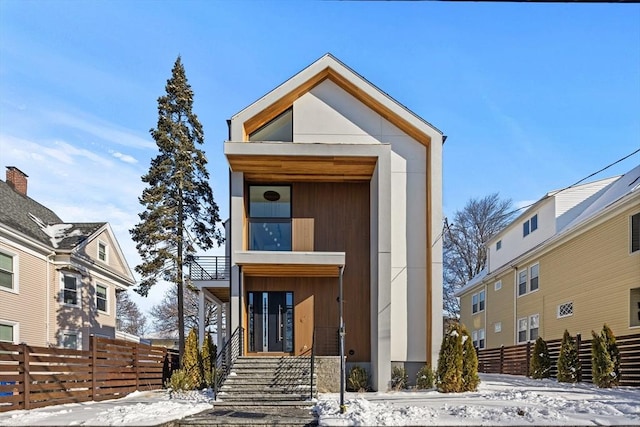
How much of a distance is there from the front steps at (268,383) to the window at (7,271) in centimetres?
922

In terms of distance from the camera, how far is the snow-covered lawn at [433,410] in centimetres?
802

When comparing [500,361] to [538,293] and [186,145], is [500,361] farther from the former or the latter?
[186,145]

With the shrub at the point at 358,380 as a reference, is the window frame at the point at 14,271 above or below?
above

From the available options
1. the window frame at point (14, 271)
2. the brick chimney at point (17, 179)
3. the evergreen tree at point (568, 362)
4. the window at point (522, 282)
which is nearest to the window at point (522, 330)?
the window at point (522, 282)

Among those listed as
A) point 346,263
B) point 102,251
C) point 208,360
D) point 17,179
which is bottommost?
point 208,360

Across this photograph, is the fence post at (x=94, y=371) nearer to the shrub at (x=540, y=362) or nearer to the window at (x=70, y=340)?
the window at (x=70, y=340)

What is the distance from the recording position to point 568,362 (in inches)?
600

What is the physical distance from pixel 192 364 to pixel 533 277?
1515 centimetres

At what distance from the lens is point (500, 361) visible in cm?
2342

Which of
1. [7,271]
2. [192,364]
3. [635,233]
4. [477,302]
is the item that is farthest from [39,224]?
[477,302]

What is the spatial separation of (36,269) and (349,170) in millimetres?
12676

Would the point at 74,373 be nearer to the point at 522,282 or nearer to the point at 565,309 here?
the point at 565,309

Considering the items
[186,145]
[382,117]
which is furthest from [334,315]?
[186,145]

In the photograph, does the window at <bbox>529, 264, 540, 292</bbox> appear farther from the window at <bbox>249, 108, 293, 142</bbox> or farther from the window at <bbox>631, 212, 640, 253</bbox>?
the window at <bbox>249, 108, 293, 142</bbox>
